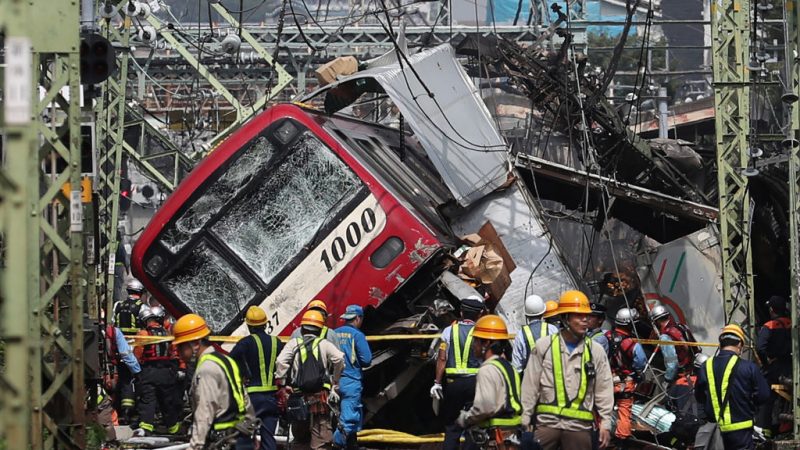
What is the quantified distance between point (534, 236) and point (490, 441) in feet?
20.2

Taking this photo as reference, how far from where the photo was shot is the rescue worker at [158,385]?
16125 mm

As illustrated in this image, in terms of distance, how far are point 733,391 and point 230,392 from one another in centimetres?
407

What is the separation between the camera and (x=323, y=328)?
13.0 metres

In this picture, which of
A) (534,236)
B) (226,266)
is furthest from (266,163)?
(534,236)

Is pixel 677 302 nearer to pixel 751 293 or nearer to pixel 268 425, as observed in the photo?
pixel 751 293

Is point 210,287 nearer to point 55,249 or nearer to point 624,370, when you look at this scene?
point 624,370

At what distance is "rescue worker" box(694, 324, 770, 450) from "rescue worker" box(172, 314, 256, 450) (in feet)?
12.4

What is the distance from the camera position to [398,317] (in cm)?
1532

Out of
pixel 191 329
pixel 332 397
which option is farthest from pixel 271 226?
pixel 191 329

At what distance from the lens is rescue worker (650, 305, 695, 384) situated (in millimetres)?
14977

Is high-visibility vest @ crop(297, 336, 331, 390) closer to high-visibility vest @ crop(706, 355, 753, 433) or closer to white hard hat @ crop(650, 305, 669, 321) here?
high-visibility vest @ crop(706, 355, 753, 433)

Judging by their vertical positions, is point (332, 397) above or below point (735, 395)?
below

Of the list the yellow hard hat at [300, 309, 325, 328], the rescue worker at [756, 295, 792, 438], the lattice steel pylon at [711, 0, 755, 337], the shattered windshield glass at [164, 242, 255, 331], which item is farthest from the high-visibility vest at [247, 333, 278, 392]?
the lattice steel pylon at [711, 0, 755, 337]

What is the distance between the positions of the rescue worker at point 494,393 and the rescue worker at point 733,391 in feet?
6.16
